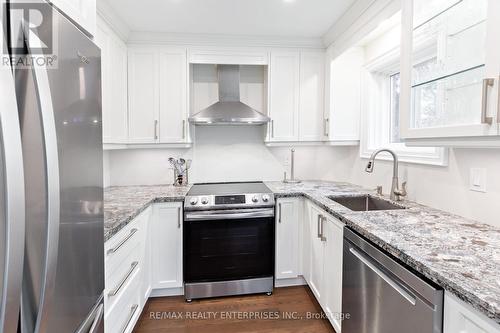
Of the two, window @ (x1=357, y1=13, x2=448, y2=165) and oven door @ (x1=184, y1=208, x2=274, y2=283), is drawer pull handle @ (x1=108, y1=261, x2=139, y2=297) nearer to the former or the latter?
oven door @ (x1=184, y1=208, x2=274, y2=283)

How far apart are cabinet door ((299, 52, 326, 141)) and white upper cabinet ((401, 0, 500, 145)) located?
1.35m

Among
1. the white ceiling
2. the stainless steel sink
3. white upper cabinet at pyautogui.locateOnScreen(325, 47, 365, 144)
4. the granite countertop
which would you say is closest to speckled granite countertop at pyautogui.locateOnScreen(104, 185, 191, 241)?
the granite countertop

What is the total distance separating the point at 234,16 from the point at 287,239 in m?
2.06

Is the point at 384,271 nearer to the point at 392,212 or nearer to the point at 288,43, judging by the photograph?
the point at 392,212

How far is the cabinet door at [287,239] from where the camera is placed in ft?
8.01

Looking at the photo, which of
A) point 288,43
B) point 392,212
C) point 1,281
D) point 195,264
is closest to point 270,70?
point 288,43

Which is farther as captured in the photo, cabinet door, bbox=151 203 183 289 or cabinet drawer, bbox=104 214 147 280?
cabinet door, bbox=151 203 183 289

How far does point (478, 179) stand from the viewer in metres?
1.47

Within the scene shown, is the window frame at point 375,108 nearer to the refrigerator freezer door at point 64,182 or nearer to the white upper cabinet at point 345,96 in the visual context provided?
the white upper cabinet at point 345,96

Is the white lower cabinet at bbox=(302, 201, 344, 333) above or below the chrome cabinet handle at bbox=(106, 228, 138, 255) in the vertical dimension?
below

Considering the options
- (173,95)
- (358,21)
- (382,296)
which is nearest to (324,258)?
(382,296)

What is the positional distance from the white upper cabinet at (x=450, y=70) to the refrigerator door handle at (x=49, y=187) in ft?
4.88

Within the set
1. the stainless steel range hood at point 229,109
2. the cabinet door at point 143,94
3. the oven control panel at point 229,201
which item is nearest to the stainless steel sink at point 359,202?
the oven control panel at point 229,201

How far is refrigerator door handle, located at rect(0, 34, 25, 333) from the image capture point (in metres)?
0.56
